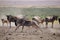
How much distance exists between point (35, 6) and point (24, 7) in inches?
7.8

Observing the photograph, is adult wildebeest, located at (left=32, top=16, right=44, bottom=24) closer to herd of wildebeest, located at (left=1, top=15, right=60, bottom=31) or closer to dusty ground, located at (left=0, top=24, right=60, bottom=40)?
herd of wildebeest, located at (left=1, top=15, right=60, bottom=31)

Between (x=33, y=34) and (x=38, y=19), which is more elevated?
(x=38, y=19)

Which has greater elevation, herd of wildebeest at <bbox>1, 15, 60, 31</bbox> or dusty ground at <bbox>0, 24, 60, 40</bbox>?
herd of wildebeest at <bbox>1, 15, 60, 31</bbox>

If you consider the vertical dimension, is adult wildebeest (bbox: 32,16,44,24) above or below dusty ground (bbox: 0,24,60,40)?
above

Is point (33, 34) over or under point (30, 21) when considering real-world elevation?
under

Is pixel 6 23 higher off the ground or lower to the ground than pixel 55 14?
lower

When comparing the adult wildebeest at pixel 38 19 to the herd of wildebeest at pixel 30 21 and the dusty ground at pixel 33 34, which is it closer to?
the herd of wildebeest at pixel 30 21

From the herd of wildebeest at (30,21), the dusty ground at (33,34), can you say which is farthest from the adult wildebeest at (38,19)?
the dusty ground at (33,34)

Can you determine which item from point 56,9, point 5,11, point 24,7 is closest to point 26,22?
point 24,7

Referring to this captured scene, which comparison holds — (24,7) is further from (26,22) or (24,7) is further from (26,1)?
(26,22)

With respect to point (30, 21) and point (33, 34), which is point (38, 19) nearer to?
point (30, 21)

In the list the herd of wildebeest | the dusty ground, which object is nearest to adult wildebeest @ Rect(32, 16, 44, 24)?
the herd of wildebeest

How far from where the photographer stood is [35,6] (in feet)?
8.00

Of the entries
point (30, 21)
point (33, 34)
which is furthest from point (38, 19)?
point (33, 34)
